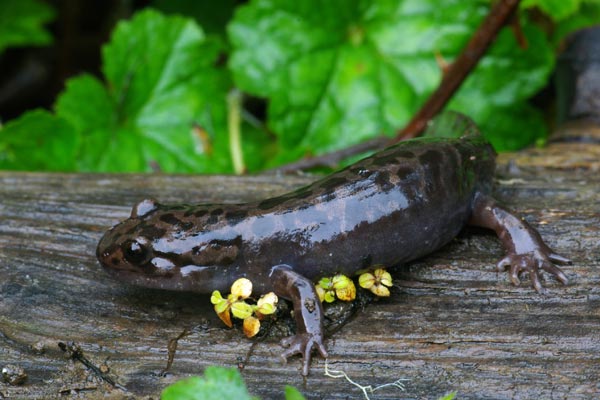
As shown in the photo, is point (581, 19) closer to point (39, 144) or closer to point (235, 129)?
point (235, 129)

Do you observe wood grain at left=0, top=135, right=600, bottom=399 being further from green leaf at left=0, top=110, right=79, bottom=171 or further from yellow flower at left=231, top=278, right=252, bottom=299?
green leaf at left=0, top=110, right=79, bottom=171

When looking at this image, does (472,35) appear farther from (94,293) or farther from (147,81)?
(94,293)

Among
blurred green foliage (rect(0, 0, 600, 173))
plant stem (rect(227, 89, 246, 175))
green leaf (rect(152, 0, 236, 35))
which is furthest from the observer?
green leaf (rect(152, 0, 236, 35))

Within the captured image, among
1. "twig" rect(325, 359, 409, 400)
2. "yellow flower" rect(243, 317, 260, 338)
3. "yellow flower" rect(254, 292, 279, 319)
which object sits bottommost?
"twig" rect(325, 359, 409, 400)

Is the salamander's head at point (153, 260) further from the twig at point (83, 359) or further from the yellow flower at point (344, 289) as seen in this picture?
the yellow flower at point (344, 289)

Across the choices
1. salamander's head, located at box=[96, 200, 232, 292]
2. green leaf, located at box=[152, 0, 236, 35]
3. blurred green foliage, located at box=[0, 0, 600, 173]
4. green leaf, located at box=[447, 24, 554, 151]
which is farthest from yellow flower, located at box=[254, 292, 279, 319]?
green leaf, located at box=[152, 0, 236, 35]

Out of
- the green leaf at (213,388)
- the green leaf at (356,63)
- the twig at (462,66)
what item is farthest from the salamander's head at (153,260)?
the twig at (462,66)
